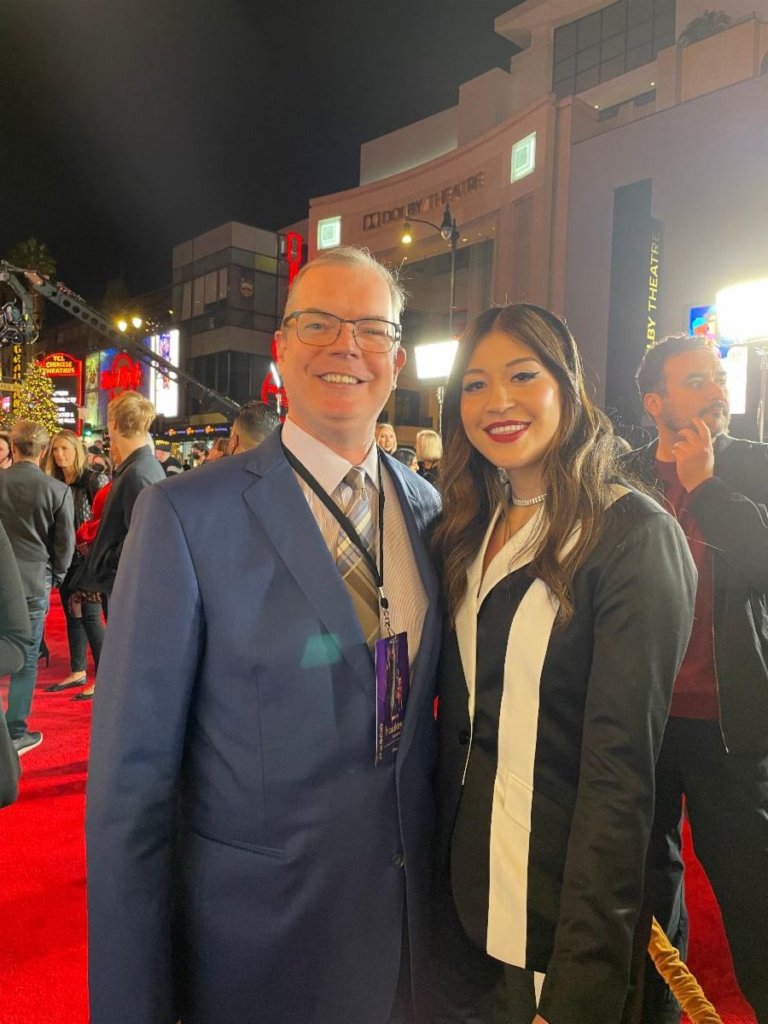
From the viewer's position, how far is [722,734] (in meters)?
2.03

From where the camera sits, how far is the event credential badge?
1383mm

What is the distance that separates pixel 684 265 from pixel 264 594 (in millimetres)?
15187

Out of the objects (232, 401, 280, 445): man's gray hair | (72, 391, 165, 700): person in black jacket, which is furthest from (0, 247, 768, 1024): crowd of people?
(232, 401, 280, 445): man's gray hair

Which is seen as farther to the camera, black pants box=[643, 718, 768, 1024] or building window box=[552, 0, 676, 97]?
building window box=[552, 0, 676, 97]

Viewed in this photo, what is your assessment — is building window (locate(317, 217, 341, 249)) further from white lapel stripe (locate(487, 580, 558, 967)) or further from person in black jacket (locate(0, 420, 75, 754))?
white lapel stripe (locate(487, 580, 558, 967))

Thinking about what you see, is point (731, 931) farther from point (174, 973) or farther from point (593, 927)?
point (174, 973)

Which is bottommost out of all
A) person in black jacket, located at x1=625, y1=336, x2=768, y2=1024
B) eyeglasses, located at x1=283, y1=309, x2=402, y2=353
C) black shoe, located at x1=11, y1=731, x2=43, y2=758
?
black shoe, located at x1=11, y1=731, x2=43, y2=758

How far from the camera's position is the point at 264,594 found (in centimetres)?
133

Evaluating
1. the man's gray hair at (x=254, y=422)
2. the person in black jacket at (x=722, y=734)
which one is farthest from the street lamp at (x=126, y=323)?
the person in black jacket at (x=722, y=734)

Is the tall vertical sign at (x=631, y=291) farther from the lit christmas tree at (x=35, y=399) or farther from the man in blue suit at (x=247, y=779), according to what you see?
the lit christmas tree at (x=35, y=399)

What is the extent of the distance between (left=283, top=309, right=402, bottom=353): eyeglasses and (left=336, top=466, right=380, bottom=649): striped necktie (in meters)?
0.30

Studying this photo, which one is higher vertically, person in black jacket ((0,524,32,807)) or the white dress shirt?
the white dress shirt

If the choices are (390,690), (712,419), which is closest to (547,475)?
(390,690)

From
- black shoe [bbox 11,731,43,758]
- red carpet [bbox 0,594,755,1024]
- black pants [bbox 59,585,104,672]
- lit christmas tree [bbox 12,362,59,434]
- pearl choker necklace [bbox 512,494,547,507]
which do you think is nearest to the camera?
pearl choker necklace [bbox 512,494,547,507]
